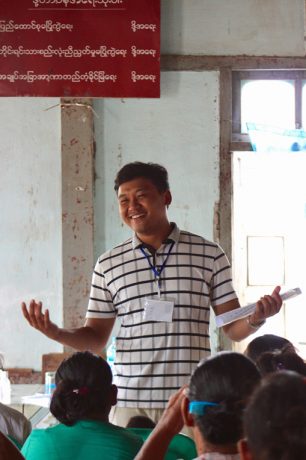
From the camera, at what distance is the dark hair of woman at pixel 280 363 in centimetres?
233

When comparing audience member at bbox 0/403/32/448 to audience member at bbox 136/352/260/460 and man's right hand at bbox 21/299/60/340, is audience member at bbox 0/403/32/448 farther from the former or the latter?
audience member at bbox 136/352/260/460

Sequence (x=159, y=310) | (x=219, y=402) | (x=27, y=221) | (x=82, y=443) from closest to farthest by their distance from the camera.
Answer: (x=219, y=402) < (x=82, y=443) < (x=159, y=310) < (x=27, y=221)

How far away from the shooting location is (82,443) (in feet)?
6.93

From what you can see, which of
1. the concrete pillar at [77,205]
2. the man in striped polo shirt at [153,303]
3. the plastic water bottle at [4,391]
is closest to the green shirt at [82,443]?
the man in striped polo shirt at [153,303]

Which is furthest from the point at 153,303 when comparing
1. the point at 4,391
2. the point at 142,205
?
the point at 4,391

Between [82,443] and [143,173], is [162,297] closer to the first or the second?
[143,173]

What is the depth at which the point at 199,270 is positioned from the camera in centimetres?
294

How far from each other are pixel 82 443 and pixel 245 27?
3608 mm

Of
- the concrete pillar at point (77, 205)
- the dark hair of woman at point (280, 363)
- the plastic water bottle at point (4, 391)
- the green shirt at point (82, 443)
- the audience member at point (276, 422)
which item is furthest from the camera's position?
the concrete pillar at point (77, 205)

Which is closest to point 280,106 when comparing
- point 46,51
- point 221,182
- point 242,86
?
point 242,86

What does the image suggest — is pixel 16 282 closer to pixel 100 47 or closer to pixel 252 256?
pixel 100 47

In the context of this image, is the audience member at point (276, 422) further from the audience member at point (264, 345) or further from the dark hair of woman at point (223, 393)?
the audience member at point (264, 345)

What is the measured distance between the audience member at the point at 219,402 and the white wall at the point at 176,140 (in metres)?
3.35

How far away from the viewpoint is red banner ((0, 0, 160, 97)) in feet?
16.1
